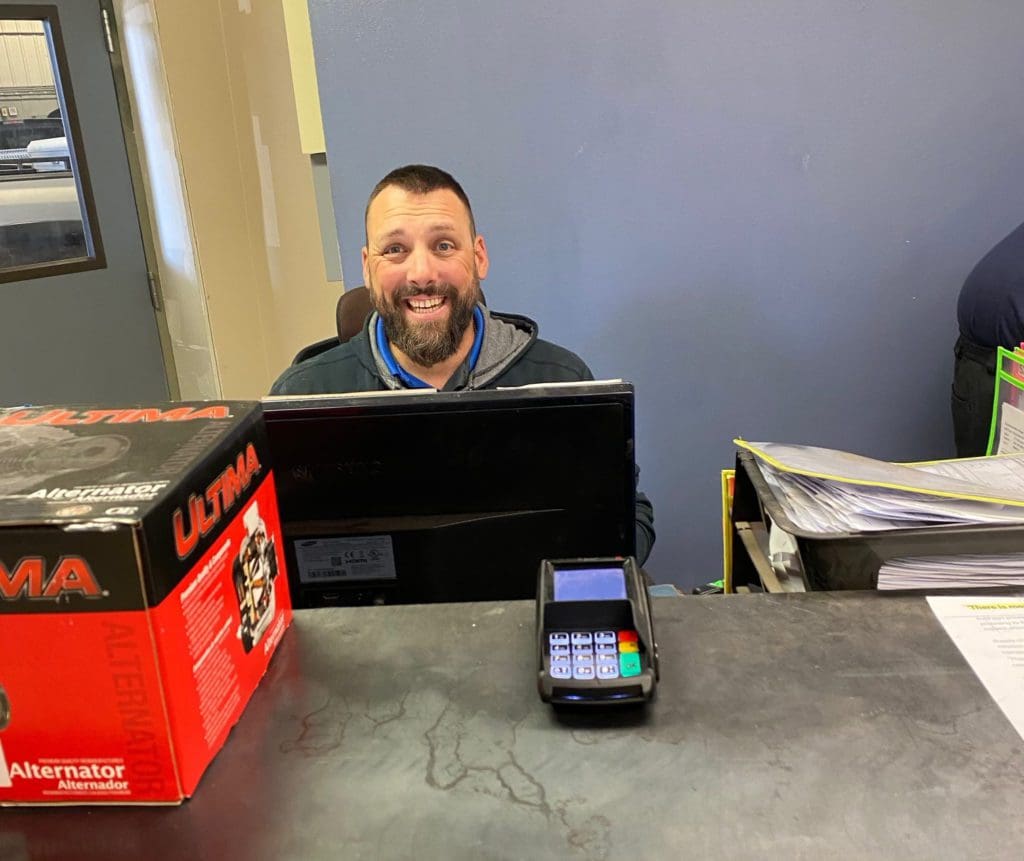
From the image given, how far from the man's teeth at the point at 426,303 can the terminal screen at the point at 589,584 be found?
963 mm

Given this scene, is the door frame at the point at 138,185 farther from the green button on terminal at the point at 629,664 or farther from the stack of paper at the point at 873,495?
the green button on terminal at the point at 629,664

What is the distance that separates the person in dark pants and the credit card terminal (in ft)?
3.47

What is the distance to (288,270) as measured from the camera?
3104 mm

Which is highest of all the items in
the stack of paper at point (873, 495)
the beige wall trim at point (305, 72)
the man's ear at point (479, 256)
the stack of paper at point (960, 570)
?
the beige wall trim at point (305, 72)

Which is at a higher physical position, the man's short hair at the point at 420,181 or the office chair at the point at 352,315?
the man's short hair at the point at 420,181

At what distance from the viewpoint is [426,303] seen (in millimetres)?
1594

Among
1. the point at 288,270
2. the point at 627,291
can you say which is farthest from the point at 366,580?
the point at 288,270

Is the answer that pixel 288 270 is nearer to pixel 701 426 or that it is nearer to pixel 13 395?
pixel 13 395

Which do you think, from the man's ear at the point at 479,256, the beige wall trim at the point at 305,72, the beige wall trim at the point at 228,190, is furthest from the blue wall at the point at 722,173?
the beige wall trim at the point at 228,190

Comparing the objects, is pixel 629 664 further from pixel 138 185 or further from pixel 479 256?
pixel 138 185

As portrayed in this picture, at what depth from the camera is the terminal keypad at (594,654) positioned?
60 cm

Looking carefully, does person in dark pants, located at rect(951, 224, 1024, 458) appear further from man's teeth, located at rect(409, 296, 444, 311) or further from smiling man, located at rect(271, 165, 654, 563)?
man's teeth, located at rect(409, 296, 444, 311)

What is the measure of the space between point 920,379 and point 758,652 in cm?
151

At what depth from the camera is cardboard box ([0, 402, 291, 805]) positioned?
19.2 inches
